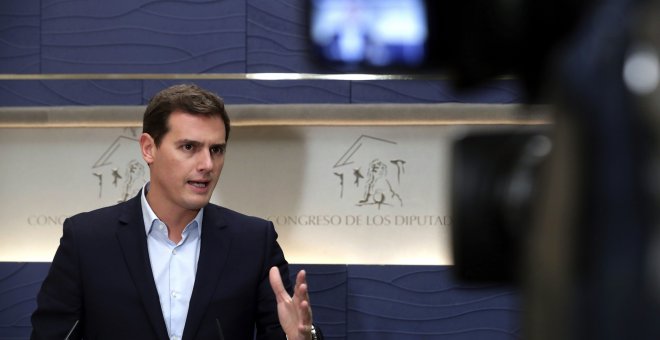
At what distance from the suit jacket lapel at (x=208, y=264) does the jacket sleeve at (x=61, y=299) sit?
10.8 inches

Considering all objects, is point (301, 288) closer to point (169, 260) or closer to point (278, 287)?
point (278, 287)

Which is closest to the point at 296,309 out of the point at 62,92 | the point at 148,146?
the point at 148,146

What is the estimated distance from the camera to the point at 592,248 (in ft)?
1.73

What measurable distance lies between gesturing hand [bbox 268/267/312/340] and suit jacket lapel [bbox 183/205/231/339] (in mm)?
233

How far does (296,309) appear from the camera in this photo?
7.46 feet

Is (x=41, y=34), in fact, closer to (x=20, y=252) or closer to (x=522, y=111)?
(x=20, y=252)

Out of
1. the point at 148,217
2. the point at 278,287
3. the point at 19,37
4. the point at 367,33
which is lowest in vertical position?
the point at 278,287

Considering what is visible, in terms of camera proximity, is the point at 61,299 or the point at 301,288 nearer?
the point at 301,288

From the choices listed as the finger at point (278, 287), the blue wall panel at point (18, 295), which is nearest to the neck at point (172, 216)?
the finger at point (278, 287)

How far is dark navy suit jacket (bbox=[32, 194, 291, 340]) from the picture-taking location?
2.44m

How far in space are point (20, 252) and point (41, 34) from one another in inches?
40.8

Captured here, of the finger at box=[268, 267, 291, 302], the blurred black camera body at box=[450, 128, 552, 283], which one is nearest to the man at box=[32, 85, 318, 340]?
the finger at box=[268, 267, 291, 302]

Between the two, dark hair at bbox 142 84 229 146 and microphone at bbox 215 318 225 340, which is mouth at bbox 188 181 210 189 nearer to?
dark hair at bbox 142 84 229 146

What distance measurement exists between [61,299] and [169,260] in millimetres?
280
